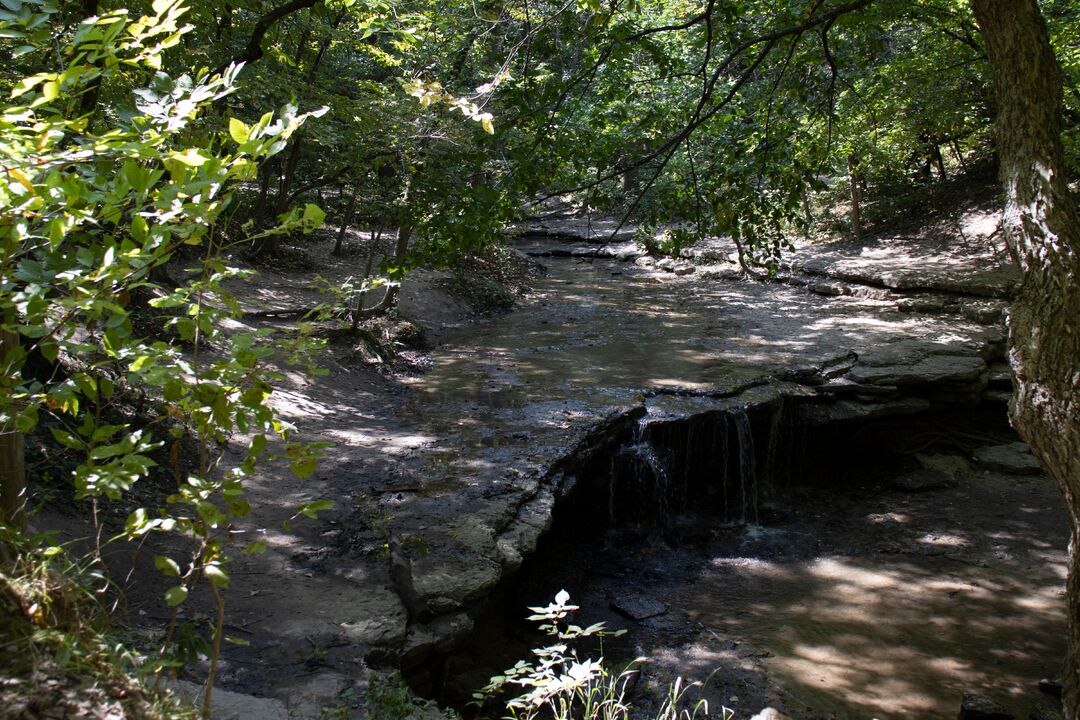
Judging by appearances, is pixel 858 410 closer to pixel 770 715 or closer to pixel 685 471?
pixel 685 471

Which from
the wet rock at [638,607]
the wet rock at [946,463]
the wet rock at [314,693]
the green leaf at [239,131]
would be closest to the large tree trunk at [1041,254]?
the green leaf at [239,131]

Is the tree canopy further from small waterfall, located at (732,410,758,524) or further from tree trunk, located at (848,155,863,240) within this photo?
small waterfall, located at (732,410,758,524)

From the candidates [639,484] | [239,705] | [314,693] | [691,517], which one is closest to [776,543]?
[691,517]

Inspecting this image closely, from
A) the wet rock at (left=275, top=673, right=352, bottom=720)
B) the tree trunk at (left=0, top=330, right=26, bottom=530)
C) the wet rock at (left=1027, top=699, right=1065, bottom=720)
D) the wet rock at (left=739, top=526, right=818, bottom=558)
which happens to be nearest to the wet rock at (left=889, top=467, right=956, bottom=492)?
the wet rock at (left=739, top=526, right=818, bottom=558)

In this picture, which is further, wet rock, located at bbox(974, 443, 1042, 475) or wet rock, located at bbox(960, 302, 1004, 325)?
wet rock, located at bbox(960, 302, 1004, 325)

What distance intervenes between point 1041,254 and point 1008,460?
286 inches

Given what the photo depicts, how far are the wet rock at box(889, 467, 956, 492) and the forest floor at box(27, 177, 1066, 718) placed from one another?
0.19m

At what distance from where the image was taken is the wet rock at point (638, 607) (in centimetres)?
645

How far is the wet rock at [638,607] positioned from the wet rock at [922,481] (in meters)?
4.28

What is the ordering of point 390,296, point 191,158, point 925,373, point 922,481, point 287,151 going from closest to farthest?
1. point 191,158
2. point 922,481
3. point 925,373
4. point 390,296
5. point 287,151

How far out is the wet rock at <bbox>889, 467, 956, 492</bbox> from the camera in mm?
9219

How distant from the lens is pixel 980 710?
5051 millimetres

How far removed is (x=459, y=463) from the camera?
23.7ft

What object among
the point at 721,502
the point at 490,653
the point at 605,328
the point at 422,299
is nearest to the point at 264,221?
the point at 422,299
